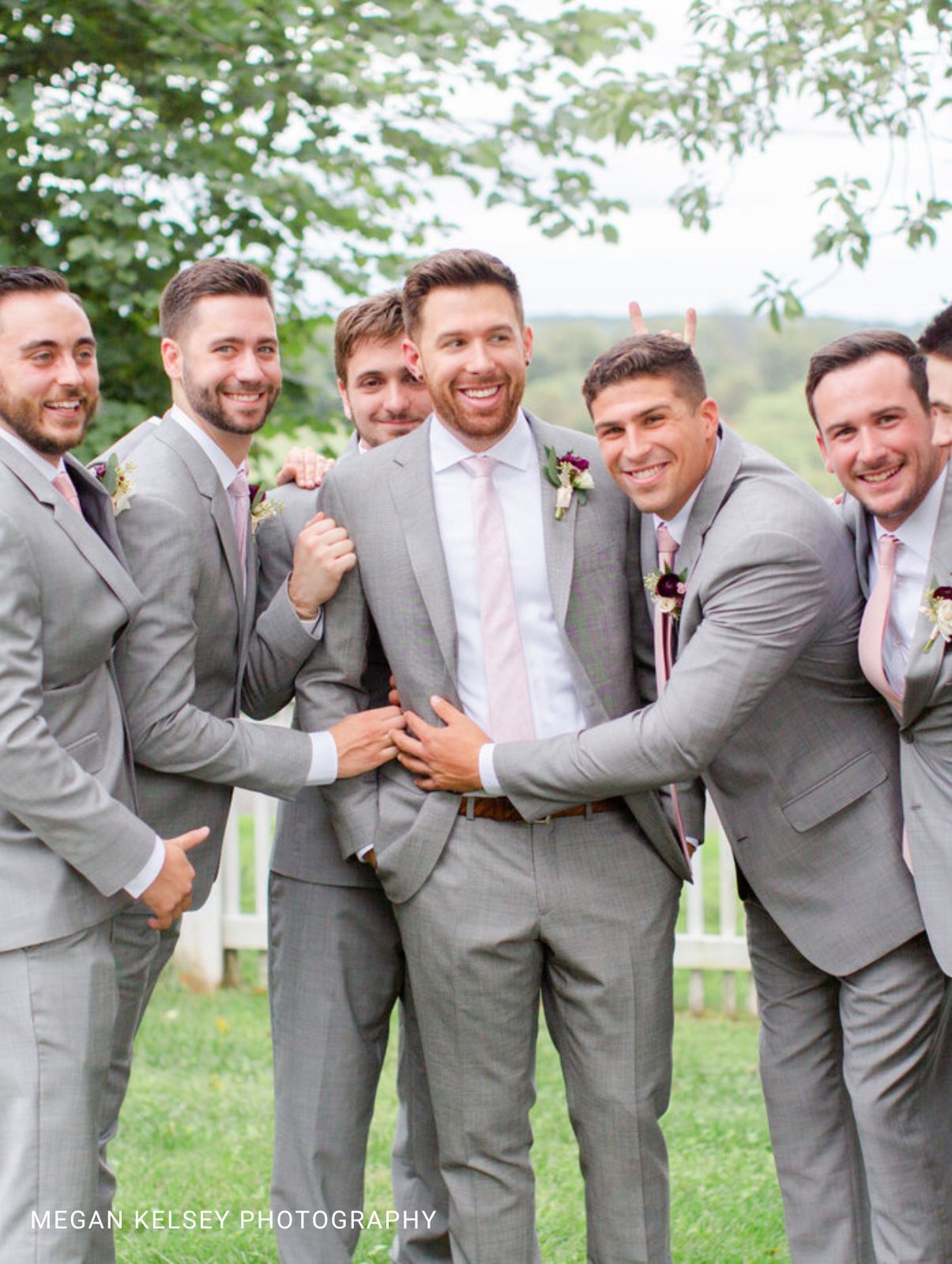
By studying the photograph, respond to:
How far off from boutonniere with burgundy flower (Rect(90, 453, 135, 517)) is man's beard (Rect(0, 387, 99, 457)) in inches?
9.0

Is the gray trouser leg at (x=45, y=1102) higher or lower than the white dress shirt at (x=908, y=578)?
lower

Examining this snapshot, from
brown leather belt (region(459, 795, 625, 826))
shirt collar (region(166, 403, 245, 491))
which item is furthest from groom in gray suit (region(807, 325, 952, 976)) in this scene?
shirt collar (region(166, 403, 245, 491))

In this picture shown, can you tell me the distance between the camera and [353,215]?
681cm

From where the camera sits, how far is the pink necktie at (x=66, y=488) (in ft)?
10.9

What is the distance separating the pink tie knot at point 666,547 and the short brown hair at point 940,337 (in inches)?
29.1

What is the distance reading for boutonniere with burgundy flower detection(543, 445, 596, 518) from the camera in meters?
3.71

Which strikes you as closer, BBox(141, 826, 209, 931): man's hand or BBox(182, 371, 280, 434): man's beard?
BBox(141, 826, 209, 931): man's hand

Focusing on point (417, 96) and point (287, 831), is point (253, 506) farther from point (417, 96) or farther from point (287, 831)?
point (417, 96)

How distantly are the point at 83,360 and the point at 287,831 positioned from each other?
4.56 ft

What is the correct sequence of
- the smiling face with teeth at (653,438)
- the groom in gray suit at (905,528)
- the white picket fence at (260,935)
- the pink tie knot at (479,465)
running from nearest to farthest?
the groom in gray suit at (905,528)
the smiling face with teeth at (653,438)
the pink tie knot at (479,465)
the white picket fence at (260,935)

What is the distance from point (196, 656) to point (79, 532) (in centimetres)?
61

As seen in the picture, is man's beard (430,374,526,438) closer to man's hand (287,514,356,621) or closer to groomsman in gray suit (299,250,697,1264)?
groomsman in gray suit (299,250,697,1264)

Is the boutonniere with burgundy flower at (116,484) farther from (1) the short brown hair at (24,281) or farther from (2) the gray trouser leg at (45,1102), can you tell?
(2) the gray trouser leg at (45,1102)

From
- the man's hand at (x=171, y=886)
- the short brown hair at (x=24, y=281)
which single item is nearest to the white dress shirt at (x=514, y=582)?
the man's hand at (x=171, y=886)
